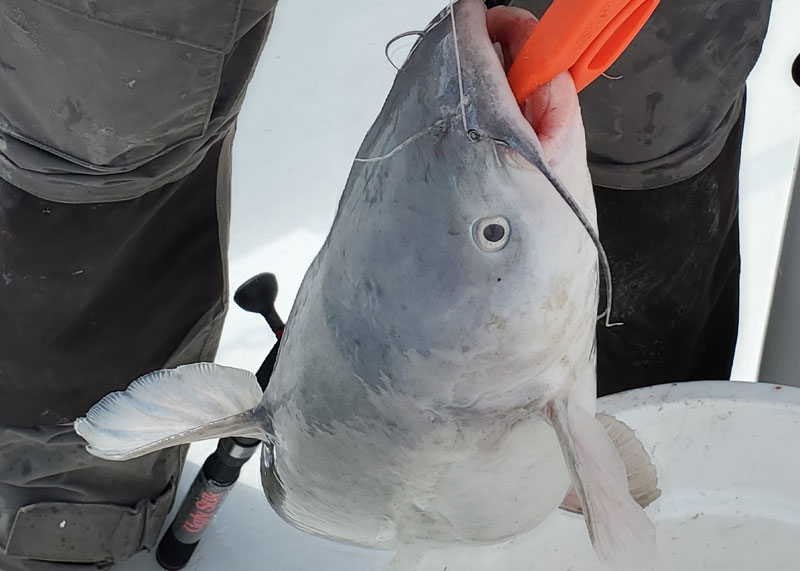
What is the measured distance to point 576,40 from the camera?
1.75 ft

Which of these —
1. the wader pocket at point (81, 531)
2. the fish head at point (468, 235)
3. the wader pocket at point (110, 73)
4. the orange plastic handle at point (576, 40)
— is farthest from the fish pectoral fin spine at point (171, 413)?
the wader pocket at point (81, 531)

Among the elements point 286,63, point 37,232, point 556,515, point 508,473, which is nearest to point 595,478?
point 508,473

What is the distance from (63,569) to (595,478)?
0.89 meters

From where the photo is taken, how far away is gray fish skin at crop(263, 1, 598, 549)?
58cm

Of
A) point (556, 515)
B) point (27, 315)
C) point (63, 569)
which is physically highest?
point (27, 315)

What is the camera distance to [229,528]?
1355mm

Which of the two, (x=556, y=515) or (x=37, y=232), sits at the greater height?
(x=37, y=232)

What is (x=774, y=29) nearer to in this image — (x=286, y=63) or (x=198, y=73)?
(x=286, y=63)

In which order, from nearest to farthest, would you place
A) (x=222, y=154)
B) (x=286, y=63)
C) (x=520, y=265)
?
(x=520, y=265), (x=222, y=154), (x=286, y=63)

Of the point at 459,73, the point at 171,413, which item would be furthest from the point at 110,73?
the point at 459,73

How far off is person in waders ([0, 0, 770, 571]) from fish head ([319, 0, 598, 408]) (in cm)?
28

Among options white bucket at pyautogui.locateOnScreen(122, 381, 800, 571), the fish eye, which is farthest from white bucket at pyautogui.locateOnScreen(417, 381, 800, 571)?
the fish eye

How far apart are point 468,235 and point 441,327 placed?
0.07 meters

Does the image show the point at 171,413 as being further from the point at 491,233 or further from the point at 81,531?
the point at 81,531
